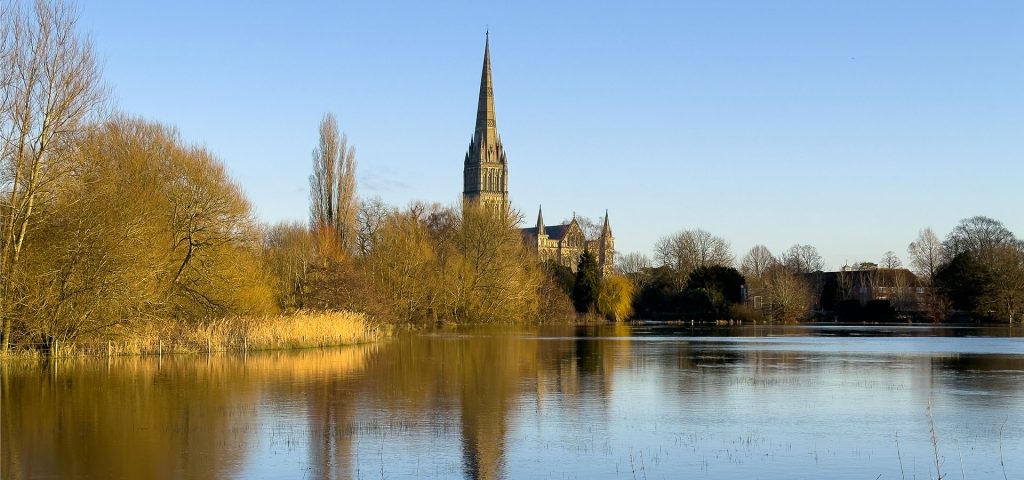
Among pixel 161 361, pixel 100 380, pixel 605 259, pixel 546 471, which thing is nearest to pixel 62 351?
pixel 161 361

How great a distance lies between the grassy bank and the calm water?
5.07 ft

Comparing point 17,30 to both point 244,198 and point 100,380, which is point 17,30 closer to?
point 100,380

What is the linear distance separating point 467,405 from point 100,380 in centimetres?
911

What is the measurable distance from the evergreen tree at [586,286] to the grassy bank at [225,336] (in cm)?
4297

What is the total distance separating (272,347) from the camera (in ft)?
116

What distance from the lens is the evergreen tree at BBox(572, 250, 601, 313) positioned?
83.9 meters

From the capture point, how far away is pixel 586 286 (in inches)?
3317

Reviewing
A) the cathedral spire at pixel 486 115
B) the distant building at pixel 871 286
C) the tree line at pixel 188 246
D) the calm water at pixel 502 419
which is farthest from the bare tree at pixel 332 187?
the cathedral spire at pixel 486 115

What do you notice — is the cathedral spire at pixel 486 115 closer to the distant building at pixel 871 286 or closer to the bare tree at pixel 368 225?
the distant building at pixel 871 286

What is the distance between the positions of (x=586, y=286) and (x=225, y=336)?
173 ft

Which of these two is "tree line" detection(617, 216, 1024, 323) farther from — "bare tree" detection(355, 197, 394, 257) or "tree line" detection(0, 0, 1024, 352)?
"bare tree" detection(355, 197, 394, 257)

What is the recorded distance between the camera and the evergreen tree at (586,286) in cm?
8394

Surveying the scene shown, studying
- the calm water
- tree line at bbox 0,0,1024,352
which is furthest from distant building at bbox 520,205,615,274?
the calm water

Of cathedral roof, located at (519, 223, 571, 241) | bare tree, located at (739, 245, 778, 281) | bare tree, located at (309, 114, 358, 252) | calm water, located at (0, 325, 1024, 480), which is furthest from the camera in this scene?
cathedral roof, located at (519, 223, 571, 241)
